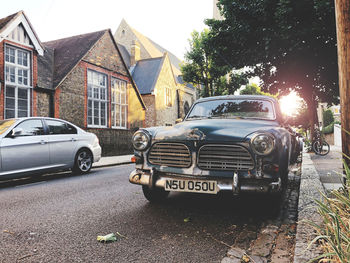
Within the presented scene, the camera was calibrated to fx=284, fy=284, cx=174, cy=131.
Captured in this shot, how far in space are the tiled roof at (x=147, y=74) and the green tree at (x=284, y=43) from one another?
52.8 ft

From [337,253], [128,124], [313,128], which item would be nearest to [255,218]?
[337,253]

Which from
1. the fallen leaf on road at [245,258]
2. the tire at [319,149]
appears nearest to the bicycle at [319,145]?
the tire at [319,149]

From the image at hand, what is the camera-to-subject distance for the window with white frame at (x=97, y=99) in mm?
17125

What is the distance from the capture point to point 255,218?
373 centimetres

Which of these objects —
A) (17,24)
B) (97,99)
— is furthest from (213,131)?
(97,99)

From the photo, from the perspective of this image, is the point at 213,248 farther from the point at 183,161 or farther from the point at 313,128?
the point at 313,128

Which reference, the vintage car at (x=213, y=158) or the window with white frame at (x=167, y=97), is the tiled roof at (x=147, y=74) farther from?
the vintage car at (x=213, y=158)

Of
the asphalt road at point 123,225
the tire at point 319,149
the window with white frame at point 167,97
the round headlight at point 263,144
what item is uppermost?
the window with white frame at point 167,97

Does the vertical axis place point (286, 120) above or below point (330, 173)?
above

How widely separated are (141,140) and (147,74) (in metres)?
27.7

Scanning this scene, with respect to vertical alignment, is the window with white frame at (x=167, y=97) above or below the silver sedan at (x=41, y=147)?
above

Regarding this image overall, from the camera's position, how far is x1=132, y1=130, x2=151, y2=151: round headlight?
13.0 ft

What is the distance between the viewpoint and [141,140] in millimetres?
→ 4020

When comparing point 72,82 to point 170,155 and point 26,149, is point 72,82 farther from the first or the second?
point 170,155
